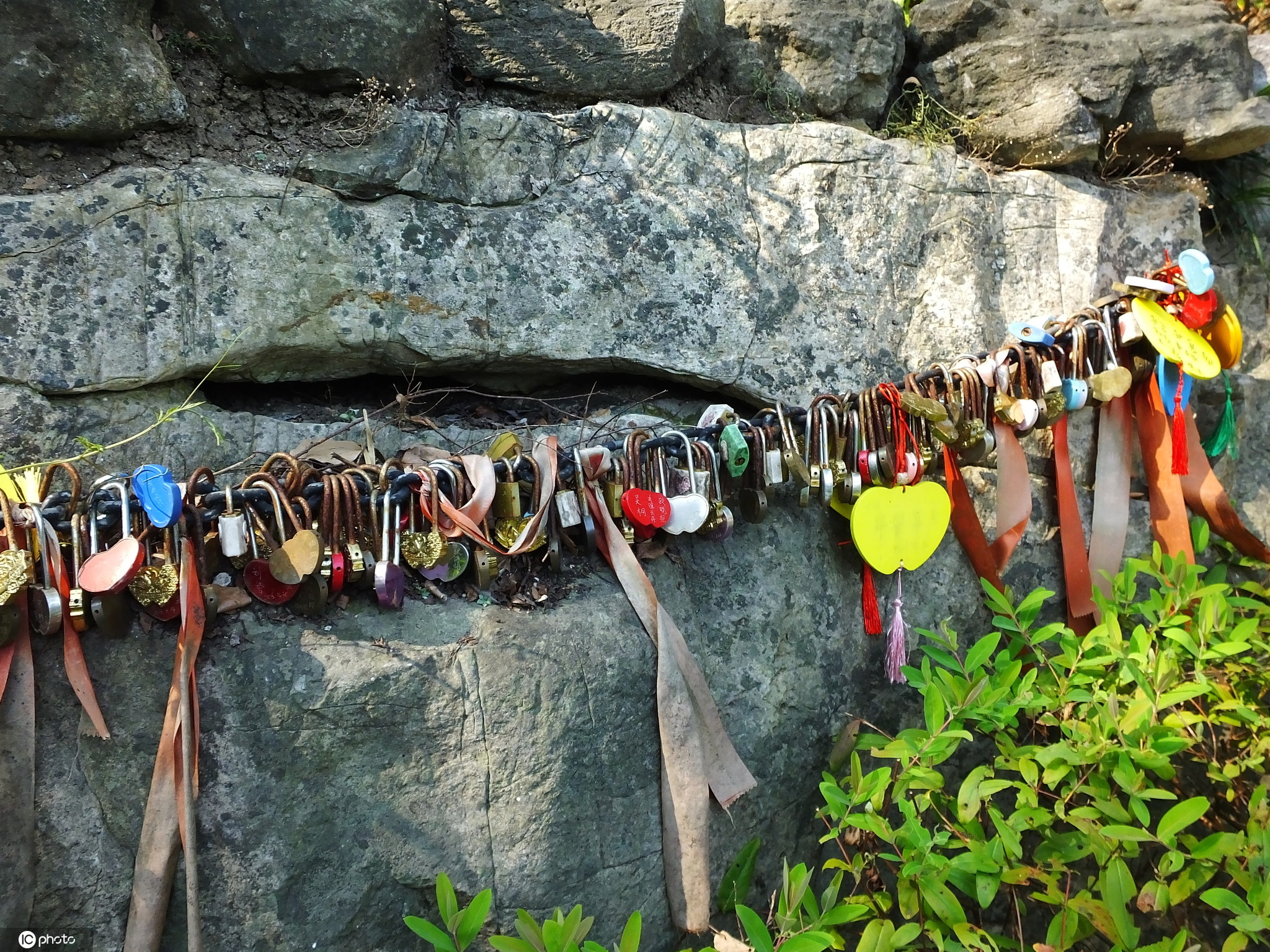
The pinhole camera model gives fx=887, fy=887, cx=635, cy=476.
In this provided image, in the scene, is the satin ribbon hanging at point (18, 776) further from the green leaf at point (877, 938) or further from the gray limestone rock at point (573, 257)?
the green leaf at point (877, 938)

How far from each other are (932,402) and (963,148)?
1063 millimetres

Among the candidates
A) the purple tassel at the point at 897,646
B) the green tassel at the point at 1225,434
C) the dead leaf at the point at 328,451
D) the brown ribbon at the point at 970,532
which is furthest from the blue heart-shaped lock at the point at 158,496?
the green tassel at the point at 1225,434

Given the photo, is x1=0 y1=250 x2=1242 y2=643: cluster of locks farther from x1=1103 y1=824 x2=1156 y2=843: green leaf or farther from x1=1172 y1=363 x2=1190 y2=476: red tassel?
x1=1103 y1=824 x2=1156 y2=843: green leaf

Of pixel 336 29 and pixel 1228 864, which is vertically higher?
pixel 336 29

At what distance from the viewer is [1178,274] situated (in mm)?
2410

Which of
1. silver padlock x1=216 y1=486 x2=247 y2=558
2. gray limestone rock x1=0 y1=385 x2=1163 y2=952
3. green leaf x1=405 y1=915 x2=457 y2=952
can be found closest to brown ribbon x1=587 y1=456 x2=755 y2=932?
gray limestone rock x1=0 y1=385 x2=1163 y2=952

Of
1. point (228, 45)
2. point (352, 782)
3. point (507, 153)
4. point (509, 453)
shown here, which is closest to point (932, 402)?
point (509, 453)

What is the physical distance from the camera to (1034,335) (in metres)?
2.23

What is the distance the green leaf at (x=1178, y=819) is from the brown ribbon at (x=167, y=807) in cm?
169

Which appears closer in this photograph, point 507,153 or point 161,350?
point 161,350

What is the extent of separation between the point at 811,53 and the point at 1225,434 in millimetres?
1618

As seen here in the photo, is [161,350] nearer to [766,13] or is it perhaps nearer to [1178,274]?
[766,13]

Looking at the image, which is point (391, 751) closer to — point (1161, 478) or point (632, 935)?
point (632, 935)

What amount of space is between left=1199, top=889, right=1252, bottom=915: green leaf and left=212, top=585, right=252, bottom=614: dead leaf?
5.78 feet
